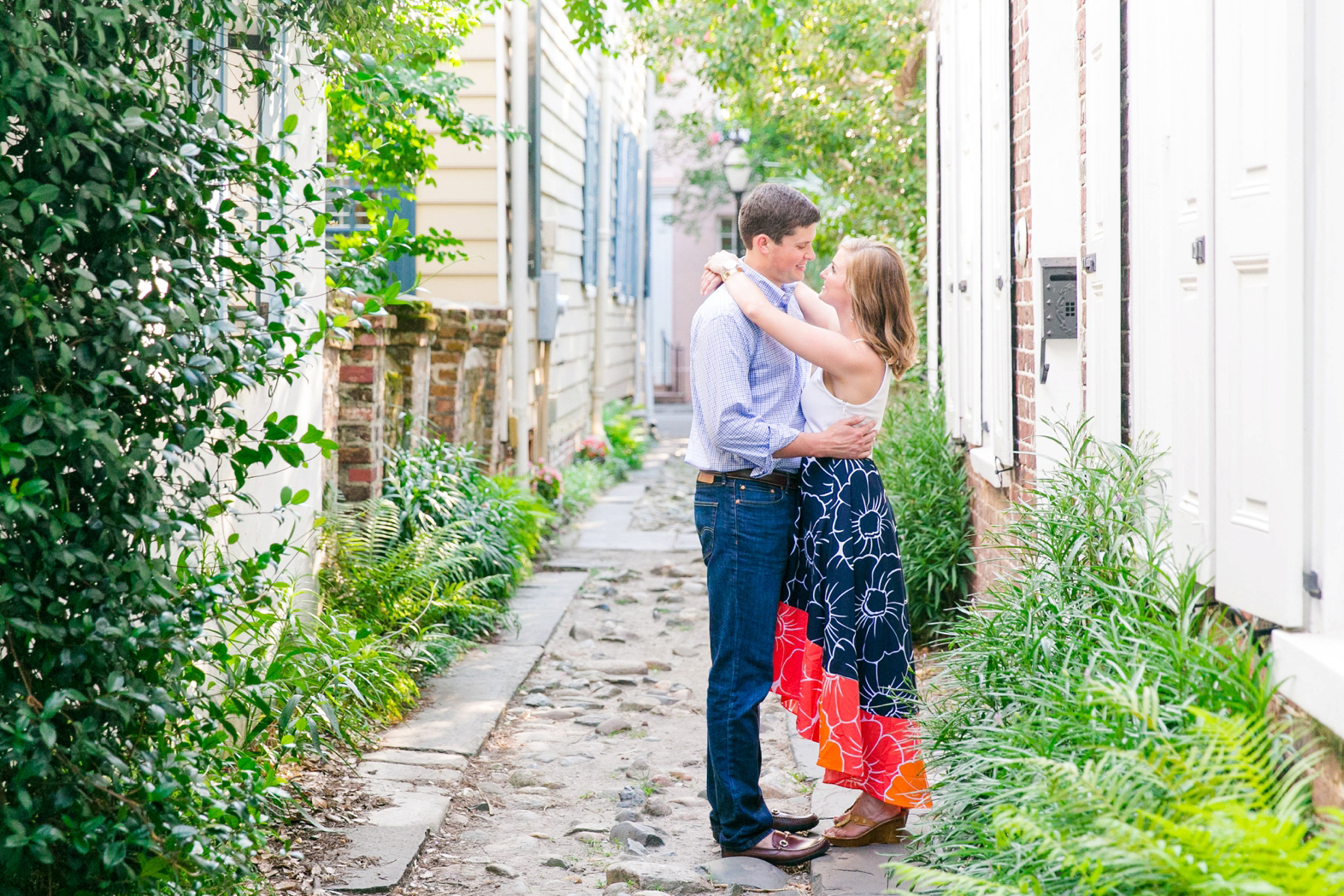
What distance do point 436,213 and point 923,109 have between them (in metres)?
3.79

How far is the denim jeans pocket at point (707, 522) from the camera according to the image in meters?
3.53

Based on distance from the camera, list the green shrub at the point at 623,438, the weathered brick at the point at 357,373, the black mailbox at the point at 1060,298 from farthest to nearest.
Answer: the green shrub at the point at 623,438, the weathered brick at the point at 357,373, the black mailbox at the point at 1060,298

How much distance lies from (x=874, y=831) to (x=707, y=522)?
3.25 feet

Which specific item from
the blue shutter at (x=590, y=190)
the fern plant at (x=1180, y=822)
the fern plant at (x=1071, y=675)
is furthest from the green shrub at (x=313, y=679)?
the blue shutter at (x=590, y=190)

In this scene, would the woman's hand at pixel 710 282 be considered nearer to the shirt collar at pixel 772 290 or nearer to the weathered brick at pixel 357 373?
the shirt collar at pixel 772 290

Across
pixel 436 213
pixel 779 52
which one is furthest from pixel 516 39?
pixel 779 52

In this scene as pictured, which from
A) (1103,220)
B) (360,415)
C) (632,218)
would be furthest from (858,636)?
(632,218)

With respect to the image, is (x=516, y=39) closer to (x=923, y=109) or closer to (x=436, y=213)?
(x=436, y=213)

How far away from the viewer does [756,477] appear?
347 cm

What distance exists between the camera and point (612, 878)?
3551 mm

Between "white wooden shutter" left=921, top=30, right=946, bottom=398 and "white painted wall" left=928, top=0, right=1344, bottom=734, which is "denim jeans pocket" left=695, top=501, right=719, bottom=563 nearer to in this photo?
"white painted wall" left=928, top=0, right=1344, bottom=734

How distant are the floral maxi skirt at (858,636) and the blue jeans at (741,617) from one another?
118 millimetres

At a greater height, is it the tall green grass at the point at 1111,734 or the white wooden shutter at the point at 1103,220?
the white wooden shutter at the point at 1103,220

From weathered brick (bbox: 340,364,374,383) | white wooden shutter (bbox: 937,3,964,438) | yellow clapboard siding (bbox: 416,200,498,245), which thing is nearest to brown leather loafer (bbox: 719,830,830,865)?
white wooden shutter (bbox: 937,3,964,438)
